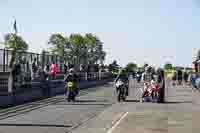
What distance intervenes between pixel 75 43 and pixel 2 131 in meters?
123

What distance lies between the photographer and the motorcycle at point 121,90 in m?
26.1

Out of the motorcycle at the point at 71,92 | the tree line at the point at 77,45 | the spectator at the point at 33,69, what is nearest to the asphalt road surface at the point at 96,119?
the motorcycle at the point at 71,92

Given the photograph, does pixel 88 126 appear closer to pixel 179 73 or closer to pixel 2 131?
pixel 2 131

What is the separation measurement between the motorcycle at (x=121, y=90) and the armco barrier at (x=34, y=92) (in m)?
3.98

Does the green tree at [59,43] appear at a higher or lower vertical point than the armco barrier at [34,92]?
higher

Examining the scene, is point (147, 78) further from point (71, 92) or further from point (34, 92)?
point (34, 92)

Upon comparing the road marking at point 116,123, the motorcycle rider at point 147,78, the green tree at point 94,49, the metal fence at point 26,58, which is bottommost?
the road marking at point 116,123

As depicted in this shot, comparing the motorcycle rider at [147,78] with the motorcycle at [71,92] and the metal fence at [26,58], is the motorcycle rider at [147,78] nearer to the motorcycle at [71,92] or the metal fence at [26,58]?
the motorcycle at [71,92]

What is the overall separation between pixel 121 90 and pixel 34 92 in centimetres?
437

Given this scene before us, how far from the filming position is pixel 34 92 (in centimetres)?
2705

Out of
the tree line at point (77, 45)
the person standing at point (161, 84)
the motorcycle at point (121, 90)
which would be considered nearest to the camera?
the person standing at point (161, 84)

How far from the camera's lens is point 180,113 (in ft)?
64.8

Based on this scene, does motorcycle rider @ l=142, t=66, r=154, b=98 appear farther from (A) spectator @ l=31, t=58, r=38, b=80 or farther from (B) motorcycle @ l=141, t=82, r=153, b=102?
(A) spectator @ l=31, t=58, r=38, b=80

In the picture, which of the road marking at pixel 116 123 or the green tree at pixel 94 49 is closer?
the road marking at pixel 116 123
